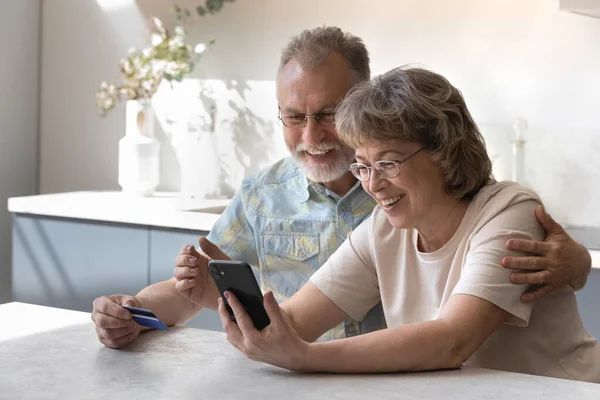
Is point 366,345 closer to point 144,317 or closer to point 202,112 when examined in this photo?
point 144,317

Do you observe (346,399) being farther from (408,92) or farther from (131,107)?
(131,107)

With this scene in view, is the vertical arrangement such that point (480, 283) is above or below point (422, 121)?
below

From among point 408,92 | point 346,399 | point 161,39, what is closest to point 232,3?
point 161,39

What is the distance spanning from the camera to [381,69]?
11.4 feet

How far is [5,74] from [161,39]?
0.81m

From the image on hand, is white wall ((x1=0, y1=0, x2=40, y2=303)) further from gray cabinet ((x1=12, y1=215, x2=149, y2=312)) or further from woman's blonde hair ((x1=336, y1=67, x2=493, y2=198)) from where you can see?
woman's blonde hair ((x1=336, y1=67, x2=493, y2=198))

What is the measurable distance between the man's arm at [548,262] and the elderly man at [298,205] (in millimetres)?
486

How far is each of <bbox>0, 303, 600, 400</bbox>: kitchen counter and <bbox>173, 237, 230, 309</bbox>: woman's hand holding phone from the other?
0.18m

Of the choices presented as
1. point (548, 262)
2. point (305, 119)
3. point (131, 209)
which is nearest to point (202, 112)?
point (131, 209)

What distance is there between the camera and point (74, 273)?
346 centimetres

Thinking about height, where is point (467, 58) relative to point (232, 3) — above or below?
below

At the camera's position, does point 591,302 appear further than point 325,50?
Yes

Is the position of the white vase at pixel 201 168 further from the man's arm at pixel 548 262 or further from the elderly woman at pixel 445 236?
the man's arm at pixel 548 262

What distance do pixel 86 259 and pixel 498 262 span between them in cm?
210
